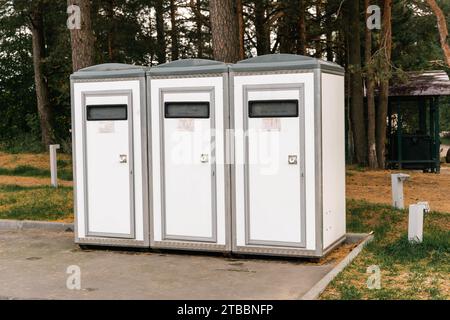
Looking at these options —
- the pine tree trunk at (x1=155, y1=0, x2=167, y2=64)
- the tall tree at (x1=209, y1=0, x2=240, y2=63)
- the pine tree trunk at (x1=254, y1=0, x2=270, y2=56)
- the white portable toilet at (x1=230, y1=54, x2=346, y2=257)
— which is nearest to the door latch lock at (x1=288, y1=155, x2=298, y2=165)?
the white portable toilet at (x1=230, y1=54, x2=346, y2=257)

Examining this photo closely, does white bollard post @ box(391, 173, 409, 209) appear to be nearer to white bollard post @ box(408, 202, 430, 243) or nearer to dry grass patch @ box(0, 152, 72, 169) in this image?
white bollard post @ box(408, 202, 430, 243)

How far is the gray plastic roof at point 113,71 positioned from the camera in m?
9.21

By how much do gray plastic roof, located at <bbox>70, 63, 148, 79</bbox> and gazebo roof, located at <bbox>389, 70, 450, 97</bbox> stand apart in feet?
46.1

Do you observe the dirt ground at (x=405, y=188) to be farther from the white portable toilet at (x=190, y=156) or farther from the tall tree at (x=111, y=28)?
the tall tree at (x=111, y=28)

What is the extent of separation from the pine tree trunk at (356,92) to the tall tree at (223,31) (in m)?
9.80

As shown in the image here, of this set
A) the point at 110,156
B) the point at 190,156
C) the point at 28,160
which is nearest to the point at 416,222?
the point at 190,156

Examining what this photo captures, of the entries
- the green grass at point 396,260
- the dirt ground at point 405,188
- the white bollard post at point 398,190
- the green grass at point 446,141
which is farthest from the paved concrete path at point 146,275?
the green grass at point 446,141

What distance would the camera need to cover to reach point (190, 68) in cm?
890

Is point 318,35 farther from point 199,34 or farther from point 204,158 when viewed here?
point 204,158

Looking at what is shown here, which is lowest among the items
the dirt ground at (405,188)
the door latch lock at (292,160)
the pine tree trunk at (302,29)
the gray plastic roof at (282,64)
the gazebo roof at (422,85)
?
the dirt ground at (405,188)

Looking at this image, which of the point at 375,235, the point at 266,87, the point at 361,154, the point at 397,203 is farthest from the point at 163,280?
the point at 361,154

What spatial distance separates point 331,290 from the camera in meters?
6.98

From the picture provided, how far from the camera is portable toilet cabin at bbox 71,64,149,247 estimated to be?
924 cm

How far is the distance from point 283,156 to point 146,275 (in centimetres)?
212
